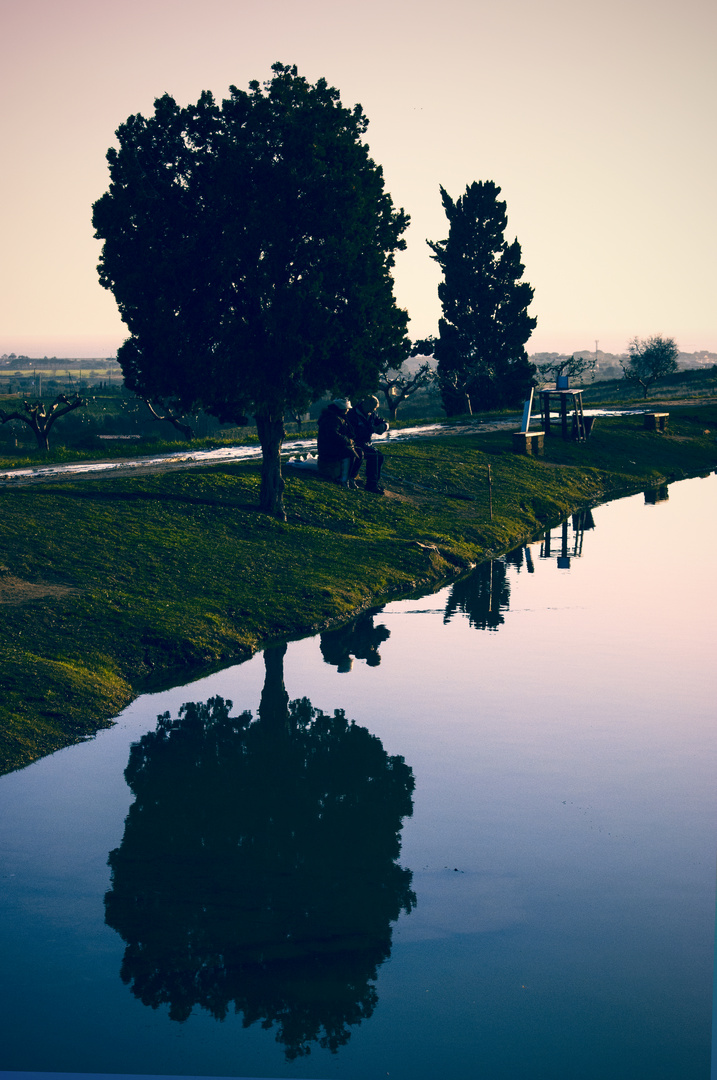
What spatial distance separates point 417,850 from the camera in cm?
1216

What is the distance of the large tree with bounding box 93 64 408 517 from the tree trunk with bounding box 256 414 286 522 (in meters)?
1.50

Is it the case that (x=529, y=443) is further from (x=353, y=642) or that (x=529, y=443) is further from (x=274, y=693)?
(x=274, y=693)

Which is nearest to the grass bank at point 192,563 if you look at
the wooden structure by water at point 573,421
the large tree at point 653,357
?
the wooden structure by water at point 573,421

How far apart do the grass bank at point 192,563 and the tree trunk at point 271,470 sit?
465mm

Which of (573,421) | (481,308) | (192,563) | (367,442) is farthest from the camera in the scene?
(481,308)

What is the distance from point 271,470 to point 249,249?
5.94 metres

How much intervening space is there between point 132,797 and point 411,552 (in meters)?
15.1

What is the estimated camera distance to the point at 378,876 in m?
11.6

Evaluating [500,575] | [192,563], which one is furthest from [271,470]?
[500,575]

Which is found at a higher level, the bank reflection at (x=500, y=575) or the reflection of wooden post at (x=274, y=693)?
the reflection of wooden post at (x=274, y=693)

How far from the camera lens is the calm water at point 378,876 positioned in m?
8.86

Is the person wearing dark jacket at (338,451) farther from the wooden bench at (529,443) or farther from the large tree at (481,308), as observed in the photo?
the large tree at (481,308)

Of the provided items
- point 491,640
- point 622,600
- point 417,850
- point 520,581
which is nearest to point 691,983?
point 417,850

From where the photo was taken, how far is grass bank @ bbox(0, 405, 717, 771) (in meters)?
17.4
